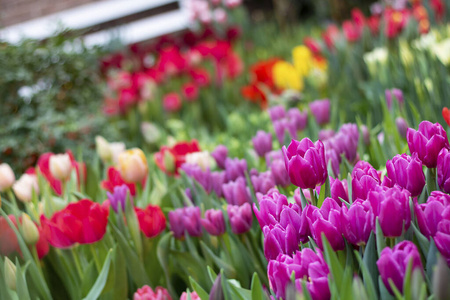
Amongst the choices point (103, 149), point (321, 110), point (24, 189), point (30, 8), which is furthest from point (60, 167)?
point (30, 8)

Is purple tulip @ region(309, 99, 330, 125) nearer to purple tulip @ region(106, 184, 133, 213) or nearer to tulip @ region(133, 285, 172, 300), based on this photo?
purple tulip @ region(106, 184, 133, 213)

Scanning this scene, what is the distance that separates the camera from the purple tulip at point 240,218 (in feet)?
2.91

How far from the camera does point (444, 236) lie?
0.53 metres

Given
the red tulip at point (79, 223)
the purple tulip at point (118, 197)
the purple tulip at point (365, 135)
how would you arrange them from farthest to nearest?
the purple tulip at point (365, 135) < the purple tulip at point (118, 197) < the red tulip at point (79, 223)

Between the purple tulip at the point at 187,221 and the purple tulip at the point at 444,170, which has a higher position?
the purple tulip at the point at 444,170

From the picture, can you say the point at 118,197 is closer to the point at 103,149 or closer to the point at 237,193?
the point at 237,193

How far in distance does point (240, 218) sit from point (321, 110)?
2.08 feet

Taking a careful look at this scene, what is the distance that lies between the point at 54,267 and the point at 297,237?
2.01 feet

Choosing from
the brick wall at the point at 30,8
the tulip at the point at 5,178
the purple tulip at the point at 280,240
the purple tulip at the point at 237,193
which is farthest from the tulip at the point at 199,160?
the brick wall at the point at 30,8

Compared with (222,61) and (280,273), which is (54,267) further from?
(222,61)

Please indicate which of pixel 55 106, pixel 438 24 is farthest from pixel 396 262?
pixel 438 24

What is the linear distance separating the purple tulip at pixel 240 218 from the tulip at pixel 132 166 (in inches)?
13.0

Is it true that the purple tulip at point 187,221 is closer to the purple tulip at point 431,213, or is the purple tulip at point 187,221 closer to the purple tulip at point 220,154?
the purple tulip at point 220,154

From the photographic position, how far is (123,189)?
1.02 meters
